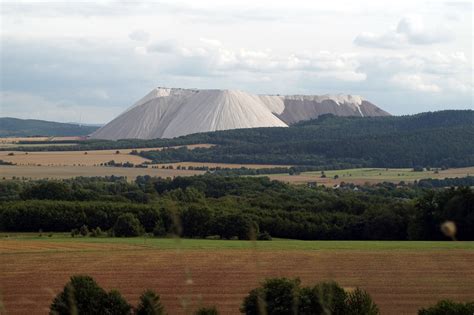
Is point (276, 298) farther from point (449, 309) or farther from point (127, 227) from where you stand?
point (127, 227)

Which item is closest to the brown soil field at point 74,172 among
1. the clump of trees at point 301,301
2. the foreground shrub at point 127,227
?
the foreground shrub at point 127,227

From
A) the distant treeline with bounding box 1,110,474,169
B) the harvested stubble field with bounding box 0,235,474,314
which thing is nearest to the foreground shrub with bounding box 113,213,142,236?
the harvested stubble field with bounding box 0,235,474,314

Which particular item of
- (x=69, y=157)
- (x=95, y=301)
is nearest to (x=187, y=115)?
(x=69, y=157)

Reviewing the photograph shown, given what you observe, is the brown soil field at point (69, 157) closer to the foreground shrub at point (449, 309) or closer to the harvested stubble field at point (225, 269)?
the harvested stubble field at point (225, 269)

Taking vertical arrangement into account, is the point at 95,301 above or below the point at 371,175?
below

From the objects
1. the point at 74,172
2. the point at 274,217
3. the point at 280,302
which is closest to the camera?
the point at 280,302

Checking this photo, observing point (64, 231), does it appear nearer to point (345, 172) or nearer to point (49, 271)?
point (49, 271)
